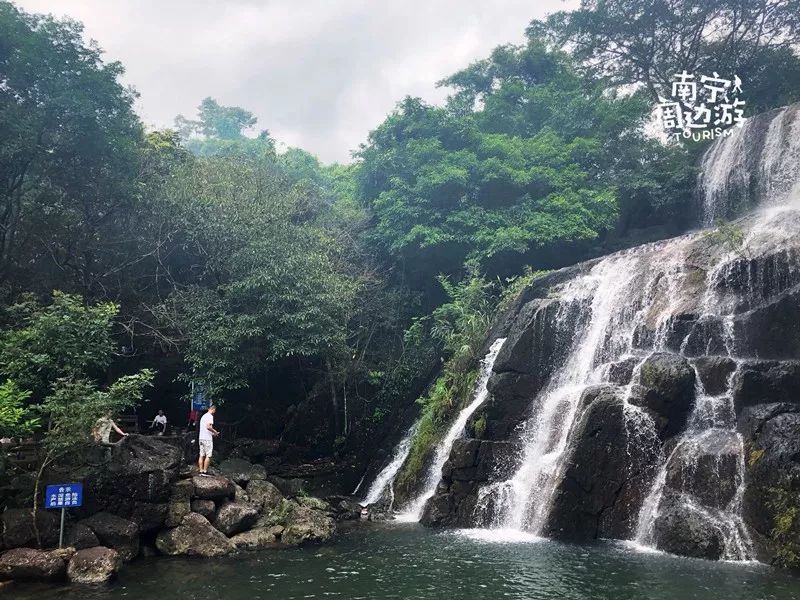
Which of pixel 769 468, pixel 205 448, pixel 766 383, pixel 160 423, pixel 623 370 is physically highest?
pixel 623 370

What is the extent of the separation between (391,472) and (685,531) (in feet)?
30.0

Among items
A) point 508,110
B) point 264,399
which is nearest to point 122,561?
point 264,399

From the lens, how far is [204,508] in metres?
12.3

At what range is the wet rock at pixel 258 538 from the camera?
12.0m

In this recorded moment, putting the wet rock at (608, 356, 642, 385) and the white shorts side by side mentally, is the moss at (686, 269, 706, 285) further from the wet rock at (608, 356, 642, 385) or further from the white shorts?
the white shorts

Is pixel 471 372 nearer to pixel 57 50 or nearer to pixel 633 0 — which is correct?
pixel 57 50

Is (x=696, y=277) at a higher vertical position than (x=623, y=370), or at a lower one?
higher

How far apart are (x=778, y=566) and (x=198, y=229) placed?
58.6 ft

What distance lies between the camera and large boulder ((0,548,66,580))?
A: 9.54 metres

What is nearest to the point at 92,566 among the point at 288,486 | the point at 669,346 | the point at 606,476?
the point at 288,486

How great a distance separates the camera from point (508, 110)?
91.7ft

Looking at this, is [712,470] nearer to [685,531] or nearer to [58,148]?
[685,531]

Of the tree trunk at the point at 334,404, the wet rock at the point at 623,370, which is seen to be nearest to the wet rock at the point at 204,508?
the tree trunk at the point at 334,404

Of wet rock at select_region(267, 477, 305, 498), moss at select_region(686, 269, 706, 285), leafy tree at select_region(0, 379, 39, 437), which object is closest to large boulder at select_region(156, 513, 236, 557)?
leafy tree at select_region(0, 379, 39, 437)
